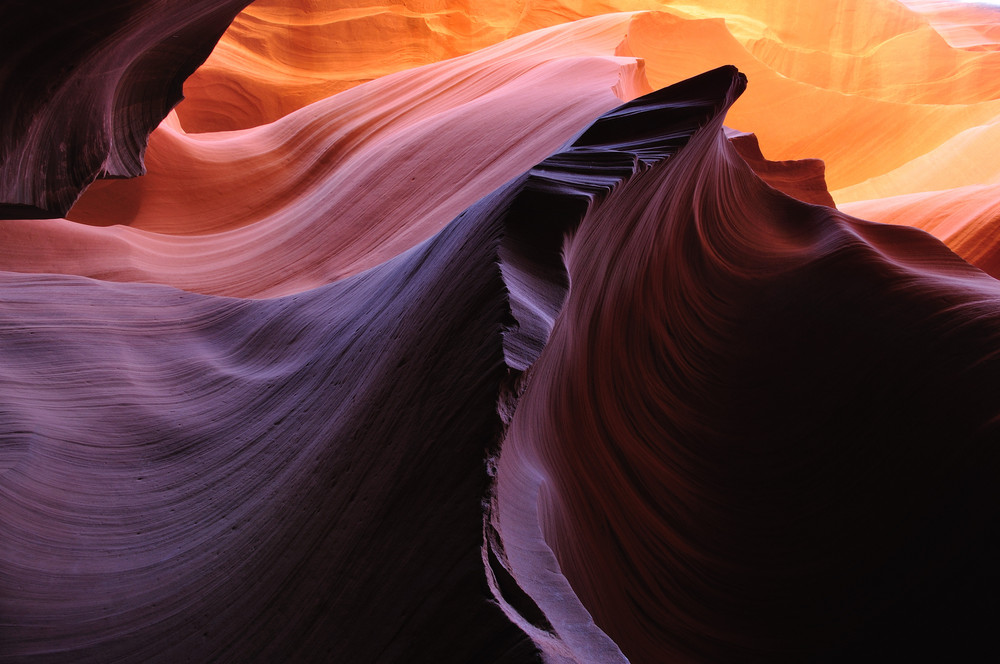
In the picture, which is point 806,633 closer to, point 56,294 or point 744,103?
point 56,294

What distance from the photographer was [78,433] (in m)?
0.92

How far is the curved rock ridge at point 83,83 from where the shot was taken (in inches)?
38.8

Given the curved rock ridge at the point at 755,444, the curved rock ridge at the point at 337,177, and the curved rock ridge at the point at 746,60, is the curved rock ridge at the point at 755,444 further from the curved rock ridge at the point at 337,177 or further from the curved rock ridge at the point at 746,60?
the curved rock ridge at the point at 746,60

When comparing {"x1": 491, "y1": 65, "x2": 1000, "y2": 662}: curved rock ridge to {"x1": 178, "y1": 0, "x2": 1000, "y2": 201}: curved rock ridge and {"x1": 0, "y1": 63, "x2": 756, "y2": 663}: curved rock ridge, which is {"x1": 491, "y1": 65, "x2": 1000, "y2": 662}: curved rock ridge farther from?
{"x1": 178, "y1": 0, "x2": 1000, "y2": 201}: curved rock ridge

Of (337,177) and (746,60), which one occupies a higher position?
(746,60)

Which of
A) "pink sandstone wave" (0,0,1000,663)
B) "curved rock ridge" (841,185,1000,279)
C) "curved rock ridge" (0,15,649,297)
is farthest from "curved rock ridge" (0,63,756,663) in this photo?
"curved rock ridge" (841,185,1000,279)

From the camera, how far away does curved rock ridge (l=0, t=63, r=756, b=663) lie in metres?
0.58

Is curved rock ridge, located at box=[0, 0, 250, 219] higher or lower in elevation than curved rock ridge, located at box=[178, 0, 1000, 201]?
lower

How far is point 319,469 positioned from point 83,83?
2.79ft

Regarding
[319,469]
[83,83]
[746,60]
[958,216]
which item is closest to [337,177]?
[83,83]

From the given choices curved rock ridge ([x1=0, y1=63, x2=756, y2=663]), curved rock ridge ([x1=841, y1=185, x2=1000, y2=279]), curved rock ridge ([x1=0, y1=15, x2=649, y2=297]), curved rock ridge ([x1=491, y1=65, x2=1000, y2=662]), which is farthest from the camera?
curved rock ridge ([x1=841, y1=185, x2=1000, y2=279])

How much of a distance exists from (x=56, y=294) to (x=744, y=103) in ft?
12.9

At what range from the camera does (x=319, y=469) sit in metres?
0.73

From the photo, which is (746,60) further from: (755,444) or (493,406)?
(493,406)
